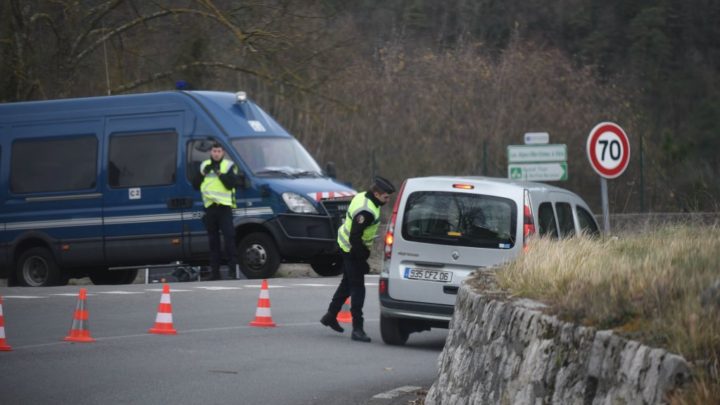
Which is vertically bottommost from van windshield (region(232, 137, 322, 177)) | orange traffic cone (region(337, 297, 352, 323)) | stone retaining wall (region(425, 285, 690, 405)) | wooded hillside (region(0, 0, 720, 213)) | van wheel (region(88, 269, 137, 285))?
van wheel (region(88, 269, 137, 285))

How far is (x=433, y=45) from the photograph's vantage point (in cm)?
4506

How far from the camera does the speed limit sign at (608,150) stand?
1861cm

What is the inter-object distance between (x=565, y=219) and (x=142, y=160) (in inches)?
325

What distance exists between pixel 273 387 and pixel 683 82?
147 ft

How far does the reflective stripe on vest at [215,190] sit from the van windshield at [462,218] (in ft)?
20.1

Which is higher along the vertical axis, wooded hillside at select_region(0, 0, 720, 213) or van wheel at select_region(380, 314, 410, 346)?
wooded hillside at select_region(0, 0, 720, 213)

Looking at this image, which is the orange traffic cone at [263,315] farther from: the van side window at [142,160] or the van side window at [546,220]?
the van side window at [142,160]

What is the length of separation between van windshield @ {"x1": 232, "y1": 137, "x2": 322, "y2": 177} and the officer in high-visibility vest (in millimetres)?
6039

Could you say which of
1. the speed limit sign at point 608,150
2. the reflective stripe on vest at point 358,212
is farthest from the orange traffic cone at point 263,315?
the speed limit sign at point 608,150

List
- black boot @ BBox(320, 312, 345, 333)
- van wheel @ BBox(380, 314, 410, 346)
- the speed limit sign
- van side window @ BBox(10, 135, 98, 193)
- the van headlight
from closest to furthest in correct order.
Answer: van wheel @ BBox(380, 314, 410, 346)
black boot @ BBox(320, 312, 345, 333)
the speed limit sign
the van headlight
van side window @ BBox(10, 135, 98, 193)

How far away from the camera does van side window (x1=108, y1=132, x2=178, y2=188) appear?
20094 millimetres

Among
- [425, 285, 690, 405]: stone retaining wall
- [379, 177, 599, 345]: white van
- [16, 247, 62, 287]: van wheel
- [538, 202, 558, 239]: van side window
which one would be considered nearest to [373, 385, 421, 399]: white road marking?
[425, 285, 690, 405]: stone retaining wall

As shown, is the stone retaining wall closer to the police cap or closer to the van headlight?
the police cap

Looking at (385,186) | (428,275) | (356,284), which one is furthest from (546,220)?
(356,284)
